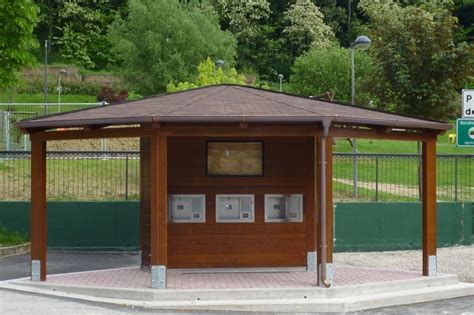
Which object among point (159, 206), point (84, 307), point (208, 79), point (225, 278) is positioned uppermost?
point (208, 79)

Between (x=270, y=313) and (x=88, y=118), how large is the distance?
4.01 meters

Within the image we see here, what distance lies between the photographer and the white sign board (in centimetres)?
1339

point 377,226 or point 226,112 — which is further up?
point 226,112

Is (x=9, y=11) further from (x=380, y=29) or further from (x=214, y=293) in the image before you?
(x=380, y=29)

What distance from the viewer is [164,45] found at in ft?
147

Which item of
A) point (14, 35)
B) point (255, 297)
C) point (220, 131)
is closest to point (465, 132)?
point (220, 131)

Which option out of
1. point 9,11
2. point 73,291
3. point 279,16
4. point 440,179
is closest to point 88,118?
point 73,291

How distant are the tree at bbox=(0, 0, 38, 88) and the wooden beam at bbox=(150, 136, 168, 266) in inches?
275

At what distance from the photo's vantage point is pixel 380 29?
2423cm

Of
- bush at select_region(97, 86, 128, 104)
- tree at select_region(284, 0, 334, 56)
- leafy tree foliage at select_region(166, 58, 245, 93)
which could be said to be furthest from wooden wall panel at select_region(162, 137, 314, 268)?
tree at select_region(284, 0, 334, 56)

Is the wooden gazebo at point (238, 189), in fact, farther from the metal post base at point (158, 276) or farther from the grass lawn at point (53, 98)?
the grass lawn at point (53, 98)

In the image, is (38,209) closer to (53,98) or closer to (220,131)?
(220,131)

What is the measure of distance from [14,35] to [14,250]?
15.5ft

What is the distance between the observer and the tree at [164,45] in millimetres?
43625
